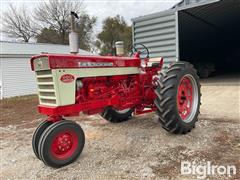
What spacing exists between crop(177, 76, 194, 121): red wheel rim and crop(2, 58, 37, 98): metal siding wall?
1201 centimetres

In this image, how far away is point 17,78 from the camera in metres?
15.2

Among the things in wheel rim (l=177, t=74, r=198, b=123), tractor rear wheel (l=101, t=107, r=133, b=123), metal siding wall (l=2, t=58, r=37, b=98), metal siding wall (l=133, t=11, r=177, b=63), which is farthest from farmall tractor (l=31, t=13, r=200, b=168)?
metal siding wall (l=2, t=58, r=37, b=98)

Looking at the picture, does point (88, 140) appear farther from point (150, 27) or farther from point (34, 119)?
point (150, 27)

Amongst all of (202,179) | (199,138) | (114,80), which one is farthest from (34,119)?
(202,179)

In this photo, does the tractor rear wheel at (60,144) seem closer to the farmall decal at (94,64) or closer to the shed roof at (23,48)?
the farmall decal at (94,64)

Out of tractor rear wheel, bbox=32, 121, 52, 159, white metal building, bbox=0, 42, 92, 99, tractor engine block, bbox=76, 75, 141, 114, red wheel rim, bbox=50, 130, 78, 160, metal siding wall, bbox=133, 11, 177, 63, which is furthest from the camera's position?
white metal building, bbox=0, 42, 92, 99

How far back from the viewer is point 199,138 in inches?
171

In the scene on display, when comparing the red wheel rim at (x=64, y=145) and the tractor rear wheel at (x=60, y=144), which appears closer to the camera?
the tractor rear wheel at (x=60, y=144)

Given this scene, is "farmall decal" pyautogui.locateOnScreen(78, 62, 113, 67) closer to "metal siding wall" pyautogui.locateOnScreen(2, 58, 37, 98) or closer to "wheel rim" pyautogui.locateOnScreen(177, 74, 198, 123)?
"wheel rim" pyautogui.locateOnScreen(177, 74, 198, 123)

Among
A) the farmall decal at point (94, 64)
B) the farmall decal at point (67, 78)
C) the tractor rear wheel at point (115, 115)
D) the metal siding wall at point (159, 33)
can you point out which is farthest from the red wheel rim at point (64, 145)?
the metal siding wall at point (159, 33)

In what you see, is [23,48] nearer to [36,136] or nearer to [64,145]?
[36,136]

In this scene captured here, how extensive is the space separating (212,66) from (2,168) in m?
14.0

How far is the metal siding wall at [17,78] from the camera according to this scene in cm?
1467

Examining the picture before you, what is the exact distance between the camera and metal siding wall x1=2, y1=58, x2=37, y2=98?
1467 cm
